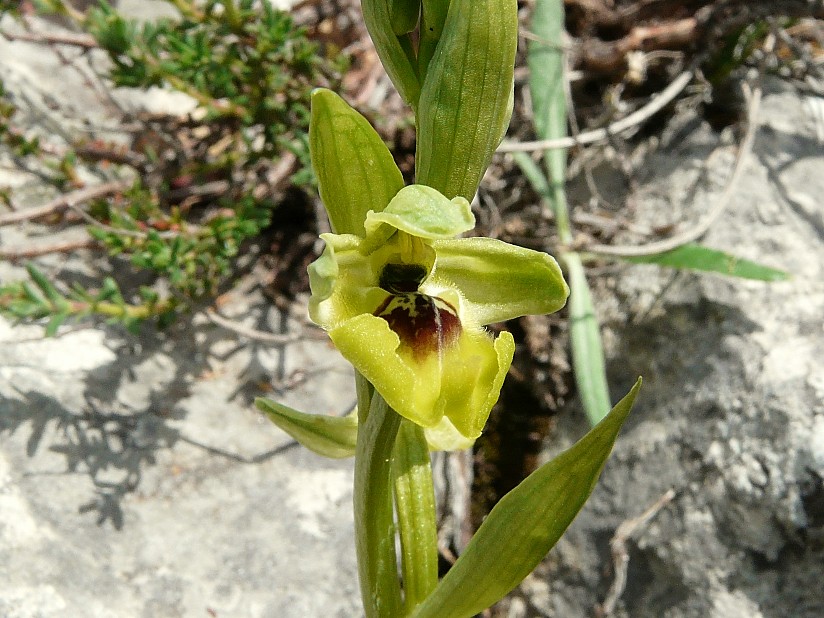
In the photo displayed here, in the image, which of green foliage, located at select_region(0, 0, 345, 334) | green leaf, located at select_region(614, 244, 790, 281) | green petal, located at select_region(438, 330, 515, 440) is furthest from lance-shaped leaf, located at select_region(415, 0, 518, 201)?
green leaf, located at select_region(614, 244, 790, 281)

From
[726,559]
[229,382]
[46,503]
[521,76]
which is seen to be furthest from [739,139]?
[46,503]

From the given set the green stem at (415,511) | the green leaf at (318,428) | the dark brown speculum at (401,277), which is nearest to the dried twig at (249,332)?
the green leaf at (318,428)

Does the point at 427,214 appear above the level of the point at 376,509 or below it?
above

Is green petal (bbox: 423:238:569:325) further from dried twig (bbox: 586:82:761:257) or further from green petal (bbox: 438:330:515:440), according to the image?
dried twig (bbox: 586:82:761:257)

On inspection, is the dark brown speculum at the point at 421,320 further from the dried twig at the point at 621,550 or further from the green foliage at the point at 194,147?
the dried twig at the point at 621,550

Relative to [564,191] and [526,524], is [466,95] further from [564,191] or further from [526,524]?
[564,191]

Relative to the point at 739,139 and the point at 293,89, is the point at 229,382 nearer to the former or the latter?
the point at 293,89

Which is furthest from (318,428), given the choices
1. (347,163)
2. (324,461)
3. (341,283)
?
(324,461)
